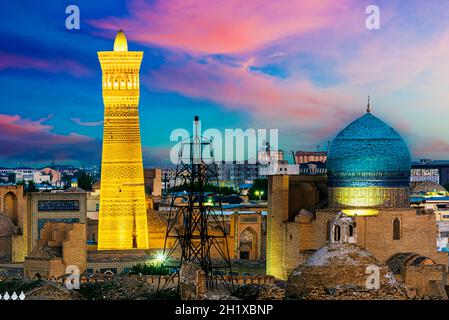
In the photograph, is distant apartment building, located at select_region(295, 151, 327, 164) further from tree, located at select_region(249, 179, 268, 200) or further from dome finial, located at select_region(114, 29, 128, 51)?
dome finial, located at select_region(114, 29, 128, 51)

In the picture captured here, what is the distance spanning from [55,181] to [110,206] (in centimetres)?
6072

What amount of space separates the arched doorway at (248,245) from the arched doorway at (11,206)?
7261 millimetres

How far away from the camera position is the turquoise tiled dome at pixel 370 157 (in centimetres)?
3962

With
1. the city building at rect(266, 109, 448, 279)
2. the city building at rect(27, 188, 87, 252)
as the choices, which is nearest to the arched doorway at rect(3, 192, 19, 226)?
the city building at rect(27, 188, 87, 252)

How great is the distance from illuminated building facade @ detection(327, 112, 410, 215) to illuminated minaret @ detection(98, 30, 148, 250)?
7692 mm

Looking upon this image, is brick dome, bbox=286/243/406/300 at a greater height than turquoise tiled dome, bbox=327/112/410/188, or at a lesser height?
lesser

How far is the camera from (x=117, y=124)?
149 ft

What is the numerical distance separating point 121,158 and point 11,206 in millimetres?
5520

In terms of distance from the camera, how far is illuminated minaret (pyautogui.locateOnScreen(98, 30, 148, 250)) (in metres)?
45.3

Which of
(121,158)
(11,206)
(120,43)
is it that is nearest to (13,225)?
(11,206)

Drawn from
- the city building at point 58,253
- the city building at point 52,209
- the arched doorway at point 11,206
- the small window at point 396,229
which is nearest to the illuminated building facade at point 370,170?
the small window at point 396,229

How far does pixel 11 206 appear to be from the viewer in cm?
4919

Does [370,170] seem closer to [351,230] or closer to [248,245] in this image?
[351,230]

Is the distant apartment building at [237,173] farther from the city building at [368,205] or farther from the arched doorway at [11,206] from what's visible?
the city building at [368,205]
